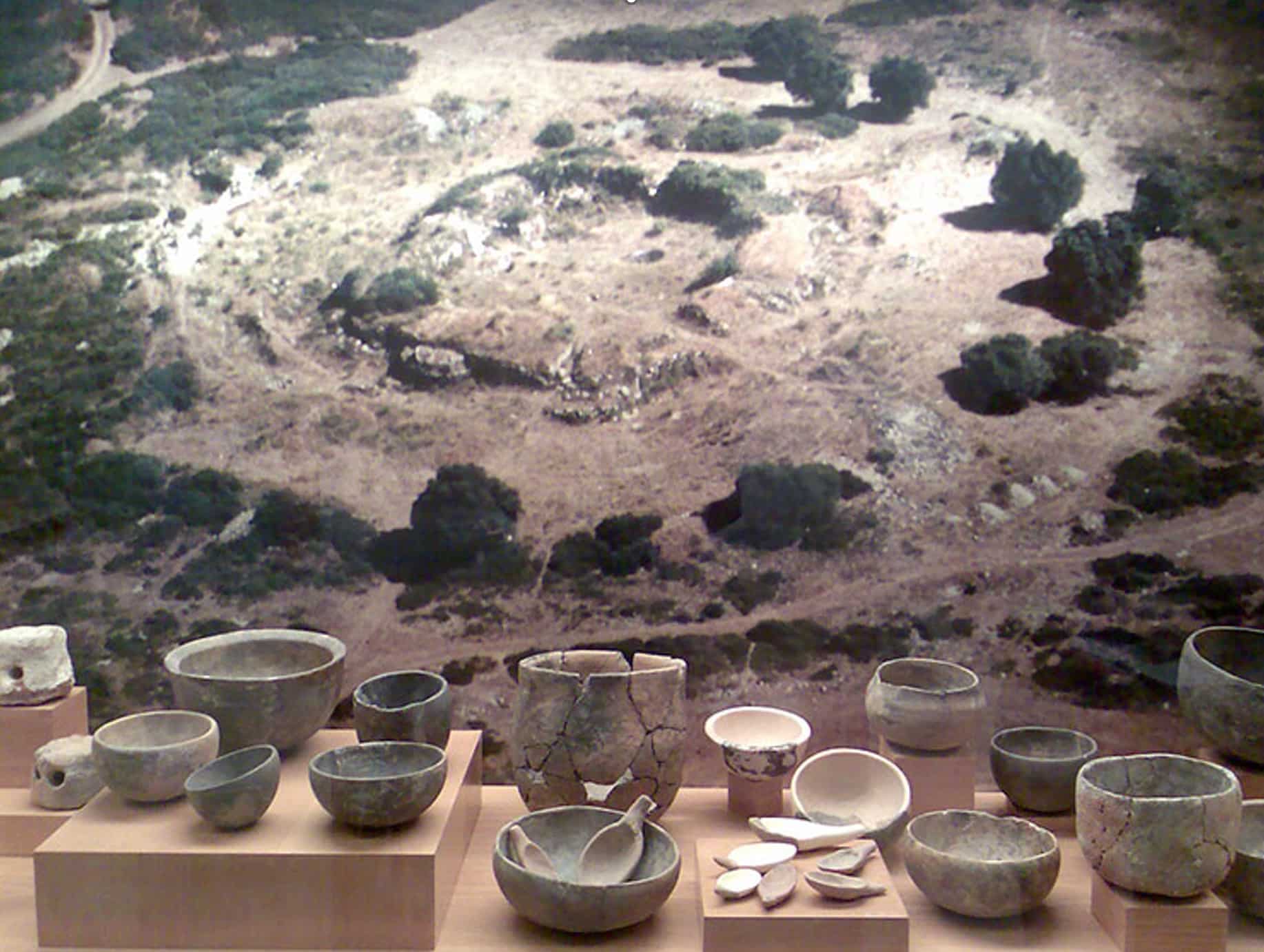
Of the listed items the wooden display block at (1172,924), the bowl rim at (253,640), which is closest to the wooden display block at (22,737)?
the bowl rim at (253,640)

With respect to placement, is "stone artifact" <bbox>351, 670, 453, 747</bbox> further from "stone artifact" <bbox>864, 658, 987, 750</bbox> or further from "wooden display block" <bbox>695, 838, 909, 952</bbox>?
"stone artifact" <bbox>864, 658, 987, 750</bbox>

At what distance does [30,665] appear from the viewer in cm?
320

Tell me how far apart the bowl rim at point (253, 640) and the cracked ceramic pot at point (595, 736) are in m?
0.56

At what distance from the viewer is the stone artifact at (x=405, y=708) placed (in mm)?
2980

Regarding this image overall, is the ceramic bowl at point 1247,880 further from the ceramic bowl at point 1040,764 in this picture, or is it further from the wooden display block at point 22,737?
the wooden display block at point 22,737

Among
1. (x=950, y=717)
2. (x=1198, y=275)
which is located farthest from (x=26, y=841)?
(x=1198, y=275)

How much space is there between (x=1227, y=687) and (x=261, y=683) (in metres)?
2.41

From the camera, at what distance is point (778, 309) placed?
353 cm

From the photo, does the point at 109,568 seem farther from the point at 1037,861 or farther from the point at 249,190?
the point at 1037,861

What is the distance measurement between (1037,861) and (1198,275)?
74.4 inches

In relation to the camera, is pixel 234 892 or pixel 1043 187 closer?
pixel 234 892

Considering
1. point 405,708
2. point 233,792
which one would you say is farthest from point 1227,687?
point 233,792

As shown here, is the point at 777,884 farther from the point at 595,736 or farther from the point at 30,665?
the point at 30,665

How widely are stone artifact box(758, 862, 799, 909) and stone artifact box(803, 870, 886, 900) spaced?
39mm
